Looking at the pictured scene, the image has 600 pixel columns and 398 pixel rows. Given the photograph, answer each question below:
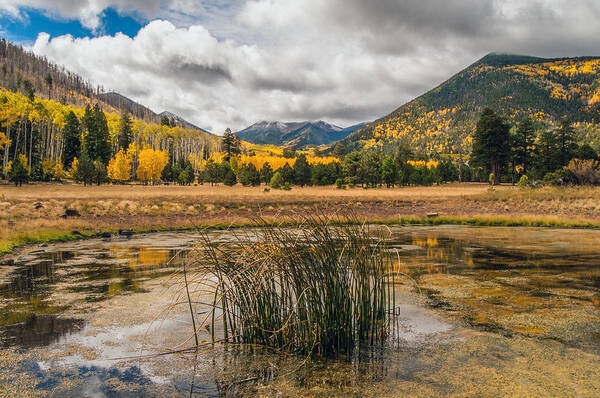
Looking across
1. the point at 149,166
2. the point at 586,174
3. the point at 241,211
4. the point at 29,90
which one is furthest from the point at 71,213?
the point at 29,90

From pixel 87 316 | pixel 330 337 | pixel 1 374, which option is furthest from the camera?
pixel 87 316

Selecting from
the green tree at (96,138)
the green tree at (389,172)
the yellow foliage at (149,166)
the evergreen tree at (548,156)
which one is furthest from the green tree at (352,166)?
the green tree at (96,138)

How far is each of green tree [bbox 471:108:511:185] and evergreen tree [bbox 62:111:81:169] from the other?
285 ft

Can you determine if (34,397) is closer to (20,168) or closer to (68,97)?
(20,168)

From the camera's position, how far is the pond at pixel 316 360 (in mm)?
4766

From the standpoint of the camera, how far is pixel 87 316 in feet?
25.8

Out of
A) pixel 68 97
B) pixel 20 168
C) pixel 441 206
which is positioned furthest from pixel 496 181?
pixel 68 97

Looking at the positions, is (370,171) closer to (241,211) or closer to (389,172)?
(389,172)

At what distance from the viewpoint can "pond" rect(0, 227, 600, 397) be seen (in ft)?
15.6

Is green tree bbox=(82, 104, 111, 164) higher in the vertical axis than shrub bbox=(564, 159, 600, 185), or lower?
higher

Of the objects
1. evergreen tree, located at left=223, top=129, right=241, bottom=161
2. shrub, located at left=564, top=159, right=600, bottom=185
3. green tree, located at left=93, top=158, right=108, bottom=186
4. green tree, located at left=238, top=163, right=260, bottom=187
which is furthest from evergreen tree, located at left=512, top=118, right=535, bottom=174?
green tree, located at left=93, top=158, right=108, bottom=186

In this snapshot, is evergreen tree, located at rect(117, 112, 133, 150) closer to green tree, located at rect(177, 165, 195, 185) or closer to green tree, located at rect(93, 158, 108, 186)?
green tree, located at rect(177, 165, 195, 185)

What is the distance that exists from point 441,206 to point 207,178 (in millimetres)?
63130

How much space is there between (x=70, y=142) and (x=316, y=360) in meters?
97.8
